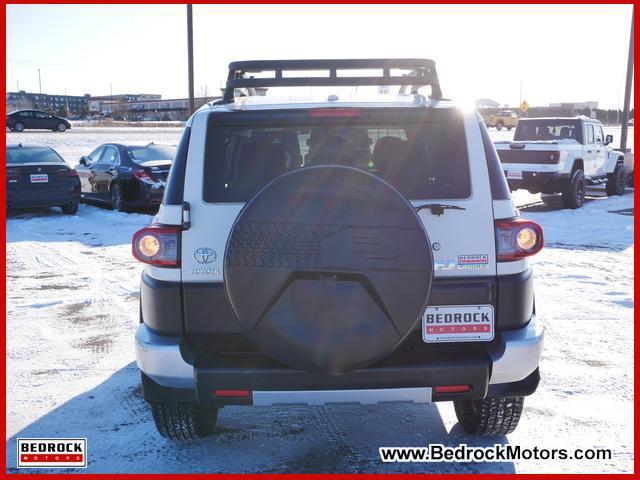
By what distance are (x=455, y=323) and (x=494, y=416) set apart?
844mm

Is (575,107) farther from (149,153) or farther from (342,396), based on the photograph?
(342,396)

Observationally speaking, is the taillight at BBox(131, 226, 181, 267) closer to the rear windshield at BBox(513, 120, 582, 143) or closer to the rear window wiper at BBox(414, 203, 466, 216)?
the rear window wiper at BBox(414, 203, 466, 216)

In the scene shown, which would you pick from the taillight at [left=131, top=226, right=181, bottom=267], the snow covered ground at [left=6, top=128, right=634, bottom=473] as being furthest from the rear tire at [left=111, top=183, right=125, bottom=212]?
the taillight at [left=131, top=226, right=181, bottom=267]

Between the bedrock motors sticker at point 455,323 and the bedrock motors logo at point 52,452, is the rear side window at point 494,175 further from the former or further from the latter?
the bedrock motors logo at point 52,452

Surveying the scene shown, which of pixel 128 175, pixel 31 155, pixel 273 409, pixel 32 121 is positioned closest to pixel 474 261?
pixel 273 409

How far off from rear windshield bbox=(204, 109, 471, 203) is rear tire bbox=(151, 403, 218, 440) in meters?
1.21

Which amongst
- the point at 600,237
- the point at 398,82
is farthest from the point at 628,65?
the point at 398,82

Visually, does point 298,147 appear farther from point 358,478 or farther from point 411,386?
point 358,478

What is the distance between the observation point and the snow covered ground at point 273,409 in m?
3.45

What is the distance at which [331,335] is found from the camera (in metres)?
2.67

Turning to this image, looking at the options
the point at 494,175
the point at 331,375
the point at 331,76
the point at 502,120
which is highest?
the point at 502,120

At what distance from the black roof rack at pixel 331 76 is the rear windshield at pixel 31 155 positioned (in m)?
9.57

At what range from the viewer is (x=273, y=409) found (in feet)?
13.5

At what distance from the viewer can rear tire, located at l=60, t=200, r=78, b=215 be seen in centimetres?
1254
